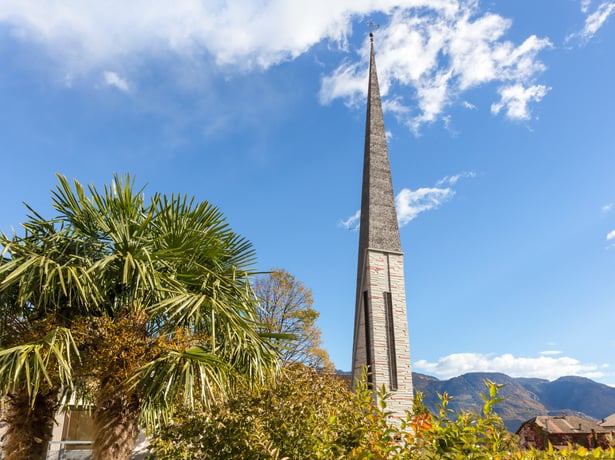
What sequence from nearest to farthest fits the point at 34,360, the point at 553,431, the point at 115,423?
the point at 34,360, the point at 115,423, the point at 553,431

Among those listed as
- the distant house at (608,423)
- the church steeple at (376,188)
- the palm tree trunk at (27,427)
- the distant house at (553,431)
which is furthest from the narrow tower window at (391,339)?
the distant house at (608,423)

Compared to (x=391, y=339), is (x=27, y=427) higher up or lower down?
lower down

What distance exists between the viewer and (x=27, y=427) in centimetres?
724

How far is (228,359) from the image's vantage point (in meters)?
8.33

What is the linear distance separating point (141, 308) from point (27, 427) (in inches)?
107

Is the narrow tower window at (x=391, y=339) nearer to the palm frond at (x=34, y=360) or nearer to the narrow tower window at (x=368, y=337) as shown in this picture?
the narrow tower window at (x=368, y=337)

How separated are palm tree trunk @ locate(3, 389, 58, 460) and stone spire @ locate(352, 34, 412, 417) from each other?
24.4 ft

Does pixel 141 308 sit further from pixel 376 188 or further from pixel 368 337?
pixel 376 188

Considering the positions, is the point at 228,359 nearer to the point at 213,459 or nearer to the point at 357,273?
the point at 213,459

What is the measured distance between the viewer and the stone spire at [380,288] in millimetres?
12602

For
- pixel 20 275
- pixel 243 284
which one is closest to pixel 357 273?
pixel 243 284

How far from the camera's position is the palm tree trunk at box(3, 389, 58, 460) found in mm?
7105

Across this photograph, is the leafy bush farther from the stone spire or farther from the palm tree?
the stone spire

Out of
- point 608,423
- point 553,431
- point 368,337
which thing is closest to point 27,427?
point 368,337
